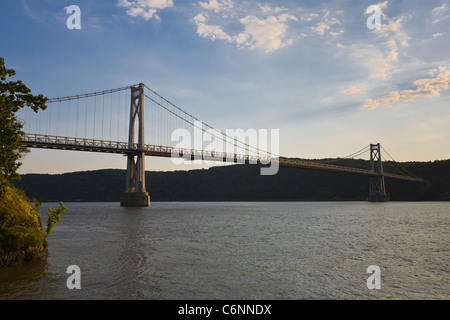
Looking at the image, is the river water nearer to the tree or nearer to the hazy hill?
the tree

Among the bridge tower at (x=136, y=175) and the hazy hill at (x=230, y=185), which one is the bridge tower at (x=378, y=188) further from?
the bridge tower at (x=136, y=175)

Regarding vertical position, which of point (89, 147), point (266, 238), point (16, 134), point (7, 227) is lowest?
point (266, 238)

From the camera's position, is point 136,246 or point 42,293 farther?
point 136,246

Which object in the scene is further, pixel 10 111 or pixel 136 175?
pixel 136 175

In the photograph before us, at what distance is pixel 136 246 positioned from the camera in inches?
691

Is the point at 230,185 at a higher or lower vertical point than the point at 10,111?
lower

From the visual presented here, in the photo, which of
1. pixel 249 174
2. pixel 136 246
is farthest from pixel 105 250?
pixel 249 174

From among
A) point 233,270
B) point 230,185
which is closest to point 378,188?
point 230,185

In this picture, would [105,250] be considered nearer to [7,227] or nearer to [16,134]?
[7,227]

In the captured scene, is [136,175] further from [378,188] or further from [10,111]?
[378,188]

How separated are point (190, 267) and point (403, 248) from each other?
12090 millimetres

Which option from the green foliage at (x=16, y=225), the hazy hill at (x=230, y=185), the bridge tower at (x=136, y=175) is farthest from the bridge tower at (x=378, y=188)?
the green foliage at (x=16, y=225)
